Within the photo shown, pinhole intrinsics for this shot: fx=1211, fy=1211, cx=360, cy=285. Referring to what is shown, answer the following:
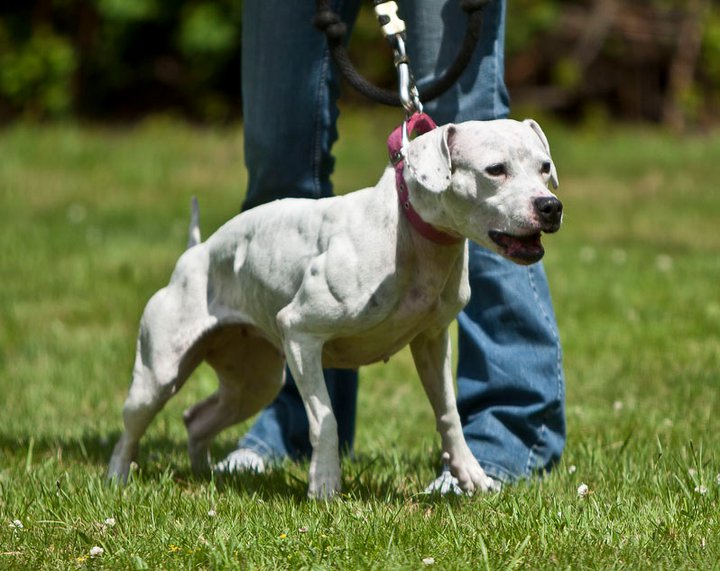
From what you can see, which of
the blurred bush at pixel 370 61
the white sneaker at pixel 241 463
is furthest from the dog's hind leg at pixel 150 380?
the blurred bush at pixel 370 61

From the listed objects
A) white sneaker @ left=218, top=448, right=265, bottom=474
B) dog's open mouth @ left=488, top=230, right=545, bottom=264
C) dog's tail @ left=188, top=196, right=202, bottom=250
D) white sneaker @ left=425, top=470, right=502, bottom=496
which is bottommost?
white sneaker @ left=218, top=448, right=265, bottom=474

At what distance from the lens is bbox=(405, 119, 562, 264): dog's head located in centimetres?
287

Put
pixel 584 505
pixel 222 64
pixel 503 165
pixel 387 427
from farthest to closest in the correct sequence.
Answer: pixel 222 64, pixel 387 427, pixel 584 505, pixel 503 165

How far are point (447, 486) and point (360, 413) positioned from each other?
1.62 m

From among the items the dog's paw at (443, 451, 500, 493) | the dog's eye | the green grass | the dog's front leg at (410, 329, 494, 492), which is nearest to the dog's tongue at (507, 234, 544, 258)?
the dog's eye

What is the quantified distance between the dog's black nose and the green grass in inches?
28.8

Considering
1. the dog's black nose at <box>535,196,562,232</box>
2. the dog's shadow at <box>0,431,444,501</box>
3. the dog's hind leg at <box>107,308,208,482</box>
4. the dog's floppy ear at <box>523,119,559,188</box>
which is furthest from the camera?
the dog's hind leg at <box>107,308,208,482</box>

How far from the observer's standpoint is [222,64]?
1438 centimetres

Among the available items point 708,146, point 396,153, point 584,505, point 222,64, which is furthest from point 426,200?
point 222,64

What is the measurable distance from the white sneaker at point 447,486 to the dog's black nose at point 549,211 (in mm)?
873

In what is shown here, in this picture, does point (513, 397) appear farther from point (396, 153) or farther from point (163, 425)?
point (163, 425)

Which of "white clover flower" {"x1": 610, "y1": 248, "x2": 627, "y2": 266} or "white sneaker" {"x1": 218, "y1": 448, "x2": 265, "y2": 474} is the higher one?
"white sneaker" {"x1": 218, "y1": 448, "x2": 265, "y2": 474}

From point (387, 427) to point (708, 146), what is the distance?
8.92 meters

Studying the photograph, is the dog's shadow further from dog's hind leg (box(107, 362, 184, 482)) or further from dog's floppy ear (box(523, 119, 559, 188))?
dog's floppy ear (box(523, 119, 559, 188))
